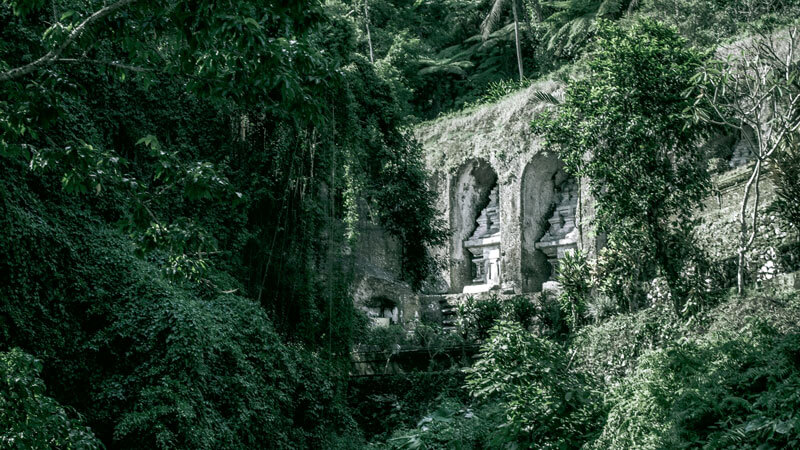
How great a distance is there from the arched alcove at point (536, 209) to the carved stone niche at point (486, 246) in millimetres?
959

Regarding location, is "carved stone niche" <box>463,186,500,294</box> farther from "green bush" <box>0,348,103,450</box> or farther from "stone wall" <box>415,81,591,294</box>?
"green bush" <box>0,348,103,450</box>

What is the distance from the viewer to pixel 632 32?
1282 cm

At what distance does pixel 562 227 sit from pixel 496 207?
7.21ft

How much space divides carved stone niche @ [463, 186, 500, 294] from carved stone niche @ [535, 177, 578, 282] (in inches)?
53.4

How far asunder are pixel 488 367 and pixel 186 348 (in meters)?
3.92

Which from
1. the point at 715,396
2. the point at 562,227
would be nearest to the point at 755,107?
the point at 715,396

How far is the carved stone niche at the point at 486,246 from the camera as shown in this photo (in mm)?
22344

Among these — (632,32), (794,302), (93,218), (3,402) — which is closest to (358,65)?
(632,32)

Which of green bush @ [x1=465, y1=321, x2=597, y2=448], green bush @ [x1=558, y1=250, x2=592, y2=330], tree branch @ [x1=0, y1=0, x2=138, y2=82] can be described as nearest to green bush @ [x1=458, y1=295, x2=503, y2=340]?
green bush @ [x1=558, y1=250, x2=592, y2=330]

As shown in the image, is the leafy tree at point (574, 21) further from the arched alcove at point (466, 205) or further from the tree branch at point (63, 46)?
the tree branch at point (63, 46)

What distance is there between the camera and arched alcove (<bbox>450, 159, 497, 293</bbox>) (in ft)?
75.3

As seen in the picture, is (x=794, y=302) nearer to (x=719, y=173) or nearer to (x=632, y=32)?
(x=632, y=32)

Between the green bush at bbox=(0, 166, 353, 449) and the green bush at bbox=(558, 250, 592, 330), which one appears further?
the green bush at bbox=(558, 250, 592, 330)

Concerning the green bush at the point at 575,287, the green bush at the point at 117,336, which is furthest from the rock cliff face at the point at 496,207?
the green bush at the point at 117,336
